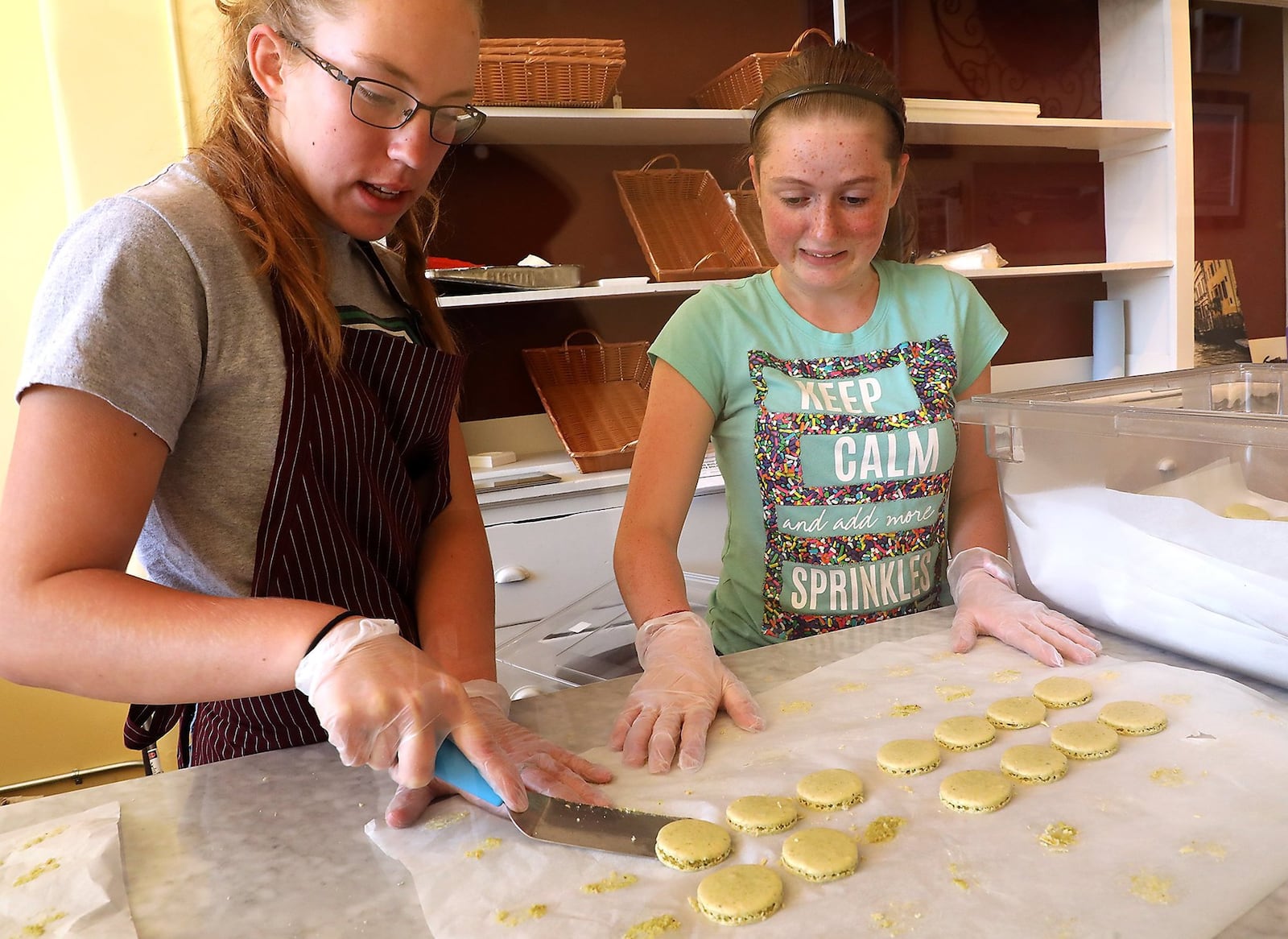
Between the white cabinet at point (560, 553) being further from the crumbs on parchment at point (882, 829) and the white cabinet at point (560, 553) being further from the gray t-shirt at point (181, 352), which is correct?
the crumbs on parchment at point (882, 829)

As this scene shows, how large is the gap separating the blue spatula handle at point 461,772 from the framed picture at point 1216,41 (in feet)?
13.8

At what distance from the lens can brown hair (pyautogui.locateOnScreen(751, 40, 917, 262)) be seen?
135cm

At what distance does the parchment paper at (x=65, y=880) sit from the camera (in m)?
0.65

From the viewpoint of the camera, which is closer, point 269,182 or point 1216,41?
point 269,182

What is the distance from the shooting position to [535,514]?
93.3 inches

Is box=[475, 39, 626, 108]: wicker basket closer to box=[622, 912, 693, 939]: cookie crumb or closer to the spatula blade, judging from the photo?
the spatula blade

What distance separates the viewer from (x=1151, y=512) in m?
0.94

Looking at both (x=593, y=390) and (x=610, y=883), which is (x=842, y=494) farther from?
(x=593, y=390)

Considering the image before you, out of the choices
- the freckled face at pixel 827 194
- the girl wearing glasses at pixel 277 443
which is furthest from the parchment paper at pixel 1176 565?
the girl wearing glasses at pixel 277 443

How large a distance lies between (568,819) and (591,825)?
0.06 ft

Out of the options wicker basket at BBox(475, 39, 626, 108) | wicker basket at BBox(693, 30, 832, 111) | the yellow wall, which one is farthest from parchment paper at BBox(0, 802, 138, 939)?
wicker basket at BBox(693, 30, 832, 111)

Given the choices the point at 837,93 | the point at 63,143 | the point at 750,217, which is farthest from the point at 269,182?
the point at 750,217

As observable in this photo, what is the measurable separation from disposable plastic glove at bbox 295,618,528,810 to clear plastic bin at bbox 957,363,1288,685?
0.66 m

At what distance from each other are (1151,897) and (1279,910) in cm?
8
